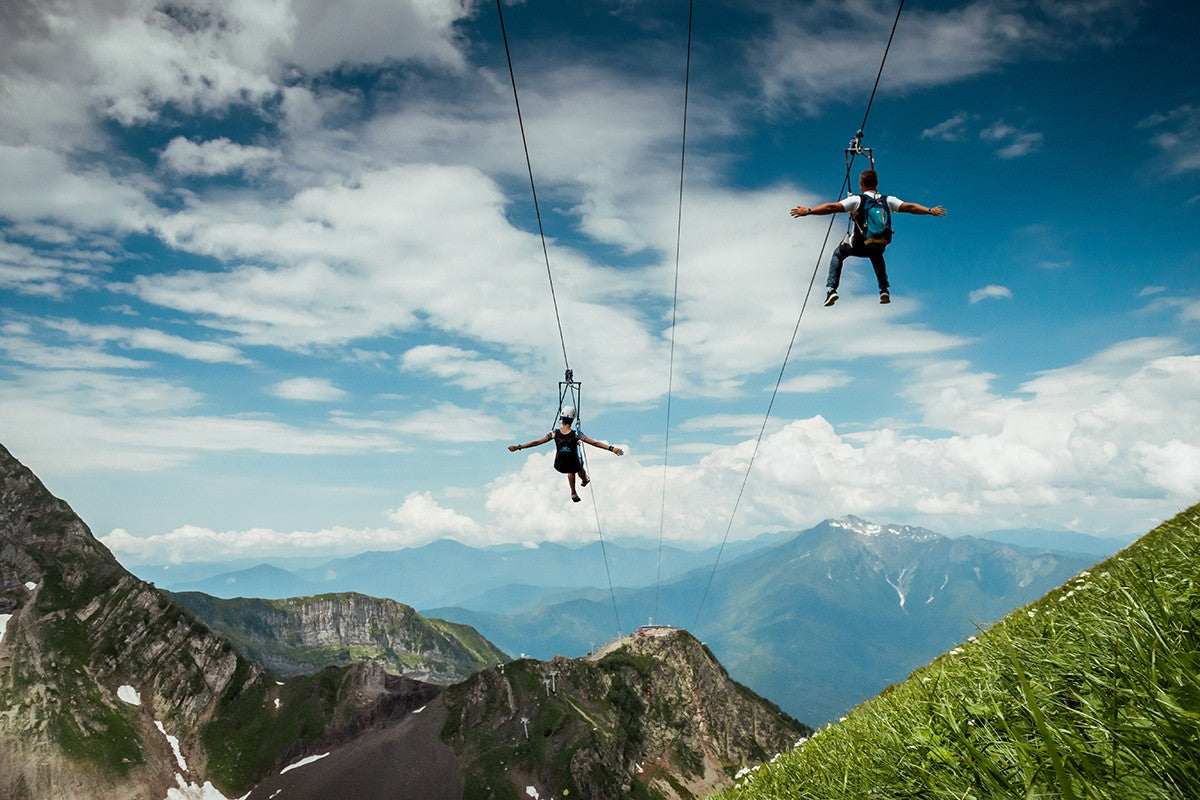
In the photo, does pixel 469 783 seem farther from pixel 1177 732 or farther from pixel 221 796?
pixel 1177 732

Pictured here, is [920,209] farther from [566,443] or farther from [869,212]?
[566,443]

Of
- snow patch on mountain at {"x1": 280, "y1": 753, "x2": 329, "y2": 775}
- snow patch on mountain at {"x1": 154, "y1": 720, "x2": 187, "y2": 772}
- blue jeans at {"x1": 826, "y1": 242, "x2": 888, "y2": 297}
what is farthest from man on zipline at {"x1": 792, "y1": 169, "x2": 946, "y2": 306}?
snow patch on mountain at {"x1": 154, "y1": 720, "x2": 187, "y2": 772}

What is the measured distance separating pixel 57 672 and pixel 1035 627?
266332 mm

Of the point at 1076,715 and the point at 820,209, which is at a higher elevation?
the point at 820,209

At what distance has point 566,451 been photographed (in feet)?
80.4

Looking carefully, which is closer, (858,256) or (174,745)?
(858,256)

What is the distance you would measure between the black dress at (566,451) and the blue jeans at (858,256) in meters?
11.3

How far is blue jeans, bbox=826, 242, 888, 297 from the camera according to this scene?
1594 centimetres

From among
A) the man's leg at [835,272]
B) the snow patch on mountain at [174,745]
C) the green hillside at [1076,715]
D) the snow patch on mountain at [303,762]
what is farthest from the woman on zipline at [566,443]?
the snow patch on mountain at [174,745]

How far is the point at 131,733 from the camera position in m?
190

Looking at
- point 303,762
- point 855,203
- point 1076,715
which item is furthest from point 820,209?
point 303,762

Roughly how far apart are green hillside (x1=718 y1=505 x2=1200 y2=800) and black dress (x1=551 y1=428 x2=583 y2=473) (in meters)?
18.9

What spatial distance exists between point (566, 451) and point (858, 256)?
12753 millimetres

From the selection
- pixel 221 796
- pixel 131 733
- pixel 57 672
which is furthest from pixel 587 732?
pixel 57 672
